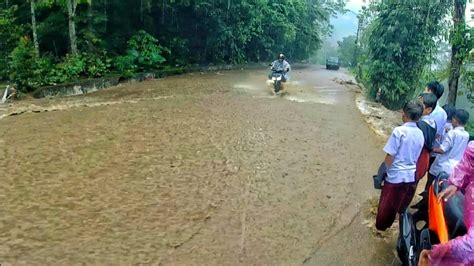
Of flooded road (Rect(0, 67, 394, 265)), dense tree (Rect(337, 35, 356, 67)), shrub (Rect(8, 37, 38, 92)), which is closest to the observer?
flooded road (Rect(0, 67, 394, 265))

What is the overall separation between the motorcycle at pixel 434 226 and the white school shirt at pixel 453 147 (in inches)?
28.4

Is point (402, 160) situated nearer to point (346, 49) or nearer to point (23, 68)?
point (23, 68)

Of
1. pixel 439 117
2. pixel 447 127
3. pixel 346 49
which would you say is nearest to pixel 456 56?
pixel 447 127

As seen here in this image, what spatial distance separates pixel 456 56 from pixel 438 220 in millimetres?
11059

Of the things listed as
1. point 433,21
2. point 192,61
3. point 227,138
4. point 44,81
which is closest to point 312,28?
point 192,61

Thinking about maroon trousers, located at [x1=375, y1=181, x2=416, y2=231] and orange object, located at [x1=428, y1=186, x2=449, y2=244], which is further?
maroon trousers, located at [x1=375, y1=181, x2=416, y2=231]

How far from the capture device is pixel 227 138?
1000cm

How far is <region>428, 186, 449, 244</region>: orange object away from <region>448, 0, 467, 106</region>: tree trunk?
10570mm

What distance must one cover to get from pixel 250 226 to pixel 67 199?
250cm

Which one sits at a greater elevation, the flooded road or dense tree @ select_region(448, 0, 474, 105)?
dense tree @ select_region(448, 0, 474, 105)

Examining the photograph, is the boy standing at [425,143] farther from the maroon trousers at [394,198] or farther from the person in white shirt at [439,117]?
the person in white shirt at [439,117]

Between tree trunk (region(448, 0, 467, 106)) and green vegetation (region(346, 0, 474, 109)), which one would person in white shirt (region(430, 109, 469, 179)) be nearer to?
tree trunk (region(448, 0, 467, 106))

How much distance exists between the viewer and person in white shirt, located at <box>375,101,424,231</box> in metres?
4.52

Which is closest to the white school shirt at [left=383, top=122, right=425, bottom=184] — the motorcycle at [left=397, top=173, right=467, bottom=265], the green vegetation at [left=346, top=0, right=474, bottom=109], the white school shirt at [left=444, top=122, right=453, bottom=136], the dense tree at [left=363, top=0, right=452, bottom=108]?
the motorcycle at [left=397, top=173, right=467, bottom=265]
